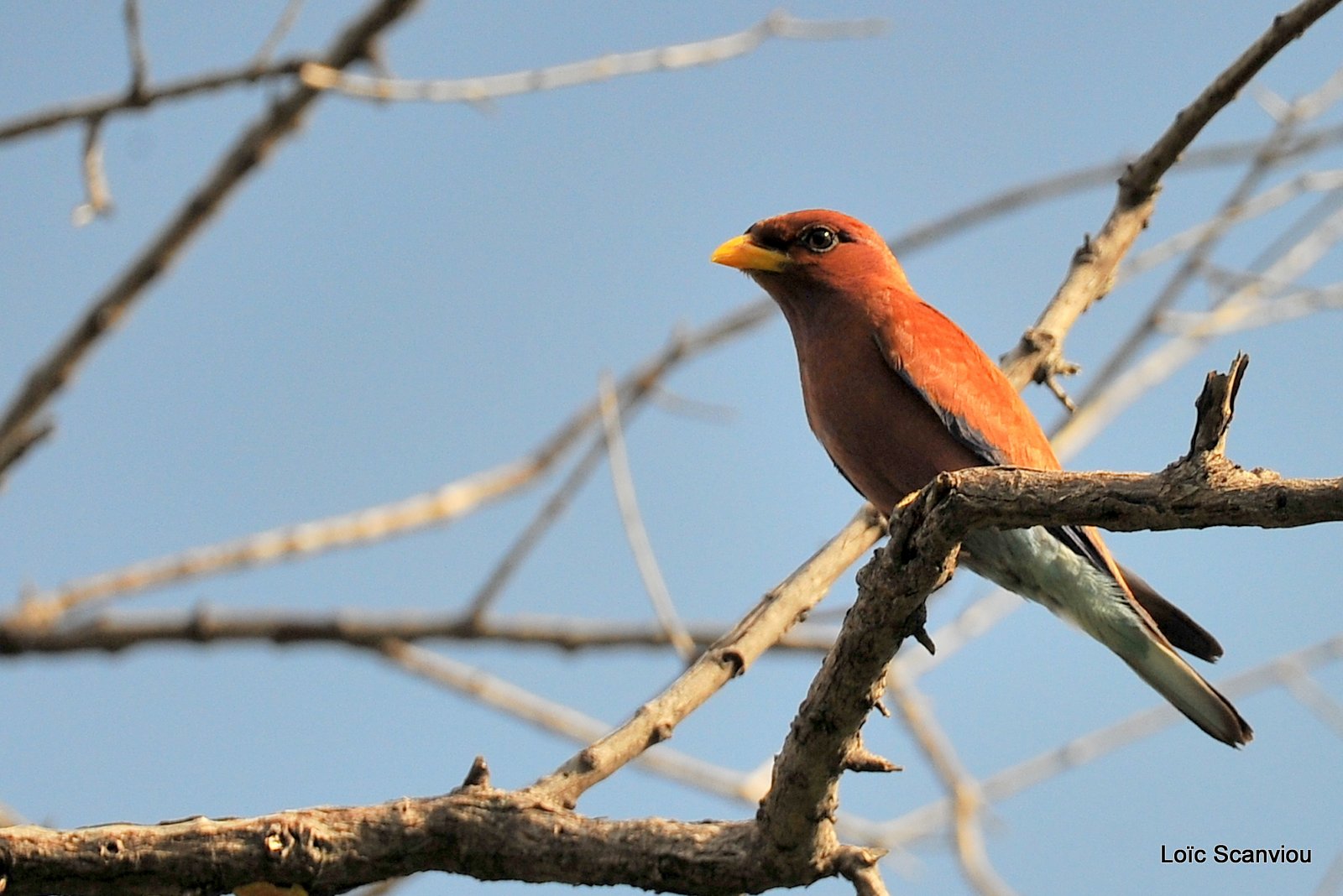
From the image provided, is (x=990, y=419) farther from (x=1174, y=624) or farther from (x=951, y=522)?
(x=951, y=522)

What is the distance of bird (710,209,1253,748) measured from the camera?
562 centimetres

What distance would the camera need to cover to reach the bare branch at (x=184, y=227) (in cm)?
736

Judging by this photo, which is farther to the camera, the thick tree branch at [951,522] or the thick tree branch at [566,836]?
the thick tree branch at [566,836]

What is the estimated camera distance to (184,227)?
24.6 feet

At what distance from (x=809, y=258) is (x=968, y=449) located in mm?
1440

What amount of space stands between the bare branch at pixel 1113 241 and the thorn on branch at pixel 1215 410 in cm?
279

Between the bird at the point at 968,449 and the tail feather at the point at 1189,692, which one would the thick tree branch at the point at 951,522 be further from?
the tail feather at the point at 1189,692

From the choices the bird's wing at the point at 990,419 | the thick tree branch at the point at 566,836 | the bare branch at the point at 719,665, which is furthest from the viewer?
the bird's wing at the point at 990,419

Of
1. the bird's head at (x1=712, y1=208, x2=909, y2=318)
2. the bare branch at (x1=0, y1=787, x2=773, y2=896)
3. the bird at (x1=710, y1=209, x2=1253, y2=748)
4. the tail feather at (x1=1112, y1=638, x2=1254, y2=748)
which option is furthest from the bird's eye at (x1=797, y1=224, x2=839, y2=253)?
the bare branch at (x1=0, y1=787, x2=773, y2=896)

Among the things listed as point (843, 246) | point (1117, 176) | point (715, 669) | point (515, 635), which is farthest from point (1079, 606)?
point (515, 635)

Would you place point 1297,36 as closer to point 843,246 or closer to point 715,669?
point 843,246

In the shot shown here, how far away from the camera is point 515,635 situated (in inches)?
299

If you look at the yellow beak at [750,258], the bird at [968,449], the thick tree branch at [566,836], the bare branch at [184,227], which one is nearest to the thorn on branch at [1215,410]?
the thick tree branch at [566,836]

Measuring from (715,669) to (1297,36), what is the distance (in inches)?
129
